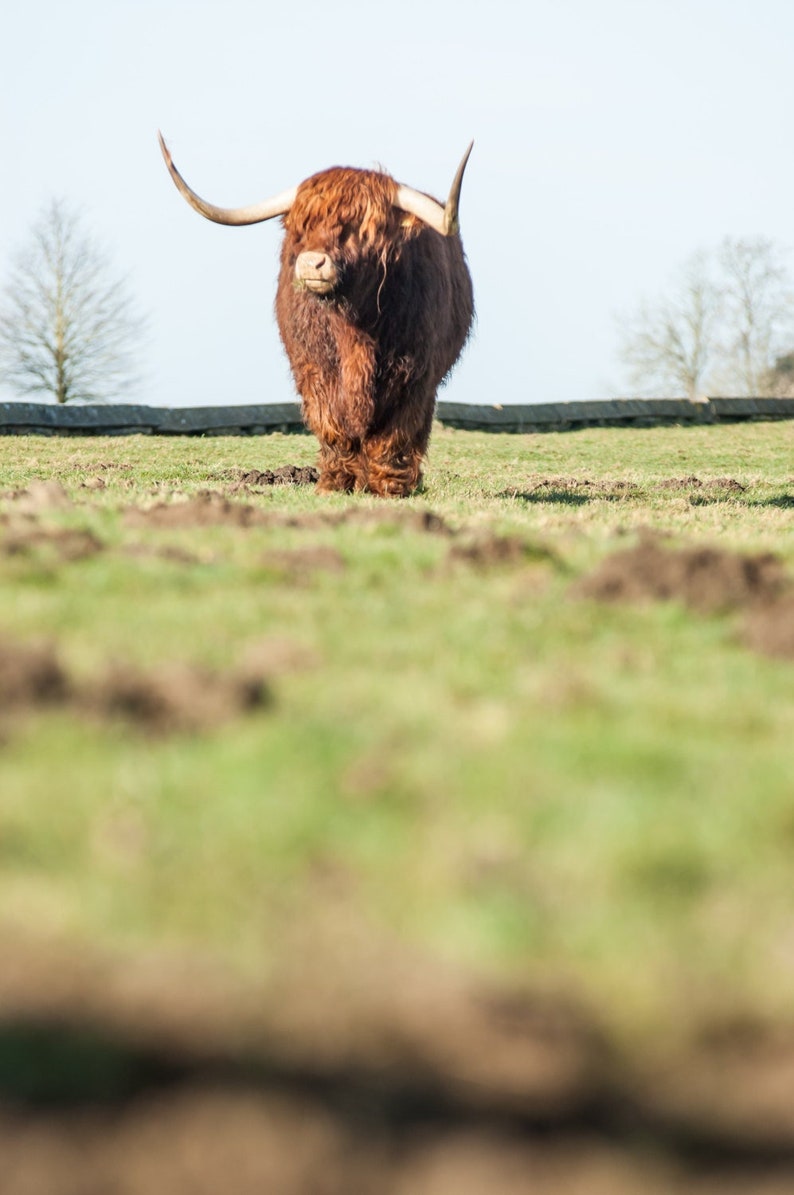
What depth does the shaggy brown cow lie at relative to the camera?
33.6 ft

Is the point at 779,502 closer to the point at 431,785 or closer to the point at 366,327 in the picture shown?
the point at 366,327

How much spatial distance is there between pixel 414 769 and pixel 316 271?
23.5 ft

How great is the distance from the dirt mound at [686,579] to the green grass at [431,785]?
147mm

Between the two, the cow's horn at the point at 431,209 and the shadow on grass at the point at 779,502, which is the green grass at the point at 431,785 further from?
the shadow on grass at the point at 779,502

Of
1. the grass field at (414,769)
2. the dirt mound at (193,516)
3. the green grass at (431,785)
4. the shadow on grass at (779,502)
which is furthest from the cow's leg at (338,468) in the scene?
the green grass at (431,785)

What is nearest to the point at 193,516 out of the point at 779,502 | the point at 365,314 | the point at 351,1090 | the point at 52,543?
the point at 52,543

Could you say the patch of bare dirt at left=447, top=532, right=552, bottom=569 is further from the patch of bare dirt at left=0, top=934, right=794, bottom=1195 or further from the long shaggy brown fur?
the long shaggy brown fur

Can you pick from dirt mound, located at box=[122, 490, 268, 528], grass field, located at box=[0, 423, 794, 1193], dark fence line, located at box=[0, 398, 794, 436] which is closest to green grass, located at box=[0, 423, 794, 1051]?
grass field, located at box=[0, 423, 794, 1193]

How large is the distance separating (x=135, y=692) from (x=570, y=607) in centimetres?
191

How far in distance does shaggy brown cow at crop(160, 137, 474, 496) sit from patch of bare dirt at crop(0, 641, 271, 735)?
6.54m

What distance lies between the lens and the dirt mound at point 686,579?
519 cm

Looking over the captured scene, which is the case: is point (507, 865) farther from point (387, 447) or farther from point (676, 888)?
point (387, 447)

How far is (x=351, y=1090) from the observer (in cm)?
210

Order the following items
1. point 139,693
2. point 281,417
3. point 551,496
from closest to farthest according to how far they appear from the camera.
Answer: point 139,693 → point 551,496 → point 281,417
